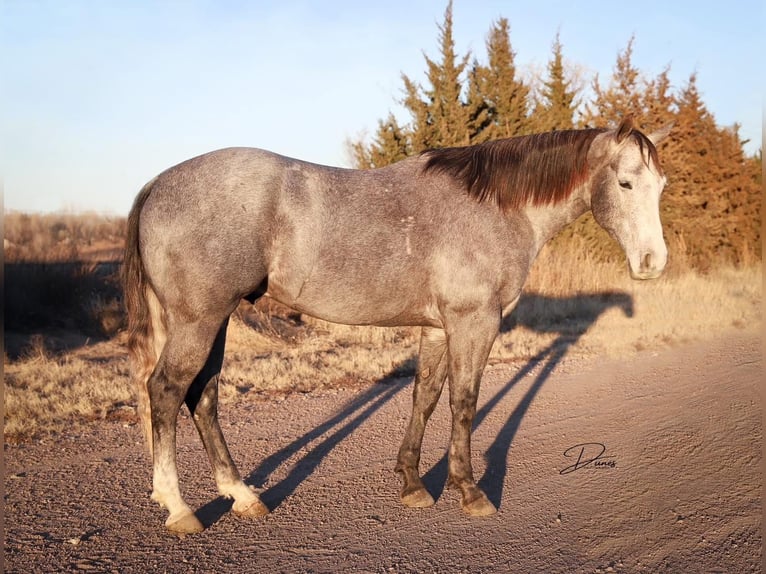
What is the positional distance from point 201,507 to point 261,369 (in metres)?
3.68

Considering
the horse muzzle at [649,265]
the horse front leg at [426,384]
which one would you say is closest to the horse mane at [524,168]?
the horse muzzle at [649,265]

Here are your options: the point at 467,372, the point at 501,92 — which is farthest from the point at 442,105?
the point at 467,372

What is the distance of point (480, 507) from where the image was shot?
12.3 ft

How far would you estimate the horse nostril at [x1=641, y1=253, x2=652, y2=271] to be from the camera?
3715 millimetres

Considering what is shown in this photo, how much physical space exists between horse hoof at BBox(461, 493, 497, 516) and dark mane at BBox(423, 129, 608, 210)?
191cm

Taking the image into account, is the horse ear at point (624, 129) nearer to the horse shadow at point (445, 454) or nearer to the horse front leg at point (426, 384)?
the horse front leg at point (426, 384)

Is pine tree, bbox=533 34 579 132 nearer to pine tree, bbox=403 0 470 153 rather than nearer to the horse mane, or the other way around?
pine tree, bbox=403 0 470 153

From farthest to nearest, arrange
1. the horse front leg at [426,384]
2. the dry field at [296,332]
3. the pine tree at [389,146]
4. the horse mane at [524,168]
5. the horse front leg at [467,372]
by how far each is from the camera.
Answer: the pine tree at [389,146] → the dry field at [296,332] → the horse front leg at [426,384] → the horse mane at [524,168] → the horse front leg at [467,372]

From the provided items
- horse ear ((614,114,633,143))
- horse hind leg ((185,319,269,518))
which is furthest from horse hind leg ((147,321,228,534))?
horse ear ((614,114,633,143))

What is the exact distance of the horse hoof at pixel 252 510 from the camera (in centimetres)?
378

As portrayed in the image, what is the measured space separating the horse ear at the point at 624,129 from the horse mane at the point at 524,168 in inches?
8.8

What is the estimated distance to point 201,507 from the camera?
3.93 meters

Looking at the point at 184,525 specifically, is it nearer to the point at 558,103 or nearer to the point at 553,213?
the point at 553,213

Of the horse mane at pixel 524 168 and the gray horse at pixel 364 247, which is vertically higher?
the horse mane at pixel 524 168
